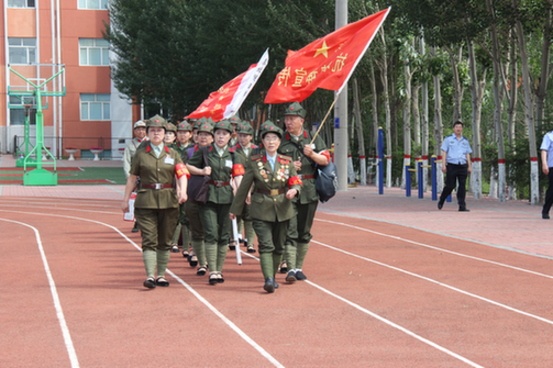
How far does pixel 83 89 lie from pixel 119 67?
1105 centimetres

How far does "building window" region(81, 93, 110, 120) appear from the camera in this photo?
198 ft

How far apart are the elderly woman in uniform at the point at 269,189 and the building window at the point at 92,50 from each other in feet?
170

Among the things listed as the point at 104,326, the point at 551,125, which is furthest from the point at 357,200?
the point at 104,326

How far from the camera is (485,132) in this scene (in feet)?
159

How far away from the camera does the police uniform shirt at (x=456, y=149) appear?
18.8 meters

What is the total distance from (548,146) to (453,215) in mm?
2555

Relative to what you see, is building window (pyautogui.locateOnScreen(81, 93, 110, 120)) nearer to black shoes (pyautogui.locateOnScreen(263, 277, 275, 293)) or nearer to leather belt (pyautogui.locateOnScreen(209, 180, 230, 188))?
leather belt (pyautogui.locateOnScreen(209, 180, 230, 188))

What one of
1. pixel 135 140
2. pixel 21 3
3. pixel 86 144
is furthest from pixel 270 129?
pixel 21 3

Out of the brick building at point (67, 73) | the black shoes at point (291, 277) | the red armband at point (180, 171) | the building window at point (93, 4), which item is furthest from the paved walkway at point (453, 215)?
the building window at point (93, 4)

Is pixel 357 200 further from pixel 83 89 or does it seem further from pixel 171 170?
pixel 83 89

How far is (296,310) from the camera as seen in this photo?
845cm

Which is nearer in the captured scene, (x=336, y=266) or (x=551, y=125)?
(x=336, y=266)

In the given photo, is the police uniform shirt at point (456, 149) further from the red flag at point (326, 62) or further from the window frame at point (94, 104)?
the window frame at point (94, 104)

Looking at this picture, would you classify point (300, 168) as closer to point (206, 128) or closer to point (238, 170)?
point (238, 170)
